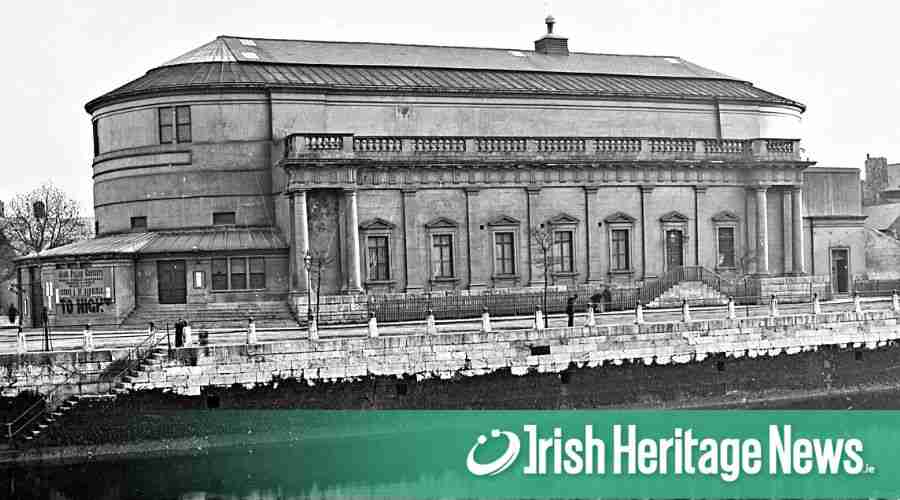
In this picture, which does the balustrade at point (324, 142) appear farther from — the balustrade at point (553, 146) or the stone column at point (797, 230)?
the stone column at point (797, 230)

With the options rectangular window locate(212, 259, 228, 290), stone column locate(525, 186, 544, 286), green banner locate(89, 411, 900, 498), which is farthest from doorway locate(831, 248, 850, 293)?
rectangular window locate(212, 259, 228, 290)

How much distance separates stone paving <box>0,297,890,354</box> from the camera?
4125 centimetres

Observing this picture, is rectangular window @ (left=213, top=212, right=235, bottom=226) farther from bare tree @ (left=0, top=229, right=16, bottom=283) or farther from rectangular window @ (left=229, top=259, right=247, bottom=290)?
bare tree @ (left=0, top=229, right=16, bottom=283)

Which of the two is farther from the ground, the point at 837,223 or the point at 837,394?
the point at 837,223

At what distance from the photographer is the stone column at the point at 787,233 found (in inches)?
2285

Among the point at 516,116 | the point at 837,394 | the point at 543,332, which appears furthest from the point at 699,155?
the point at 543,332

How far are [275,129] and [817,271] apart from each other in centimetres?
2696

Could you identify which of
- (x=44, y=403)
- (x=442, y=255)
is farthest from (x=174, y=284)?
(x=44, y=403)

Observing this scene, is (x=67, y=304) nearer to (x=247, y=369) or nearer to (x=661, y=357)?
(x=247, y=369)

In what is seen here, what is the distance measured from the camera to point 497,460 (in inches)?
1453

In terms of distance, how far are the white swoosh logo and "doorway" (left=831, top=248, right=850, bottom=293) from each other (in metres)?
29.7

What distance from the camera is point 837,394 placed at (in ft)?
157

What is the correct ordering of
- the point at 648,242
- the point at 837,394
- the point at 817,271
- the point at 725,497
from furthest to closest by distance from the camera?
1. the point at 817,271
2. the point at 648,242
3. the point at 837,394
4. the point at 725,497

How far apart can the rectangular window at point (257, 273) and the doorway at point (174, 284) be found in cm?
260
